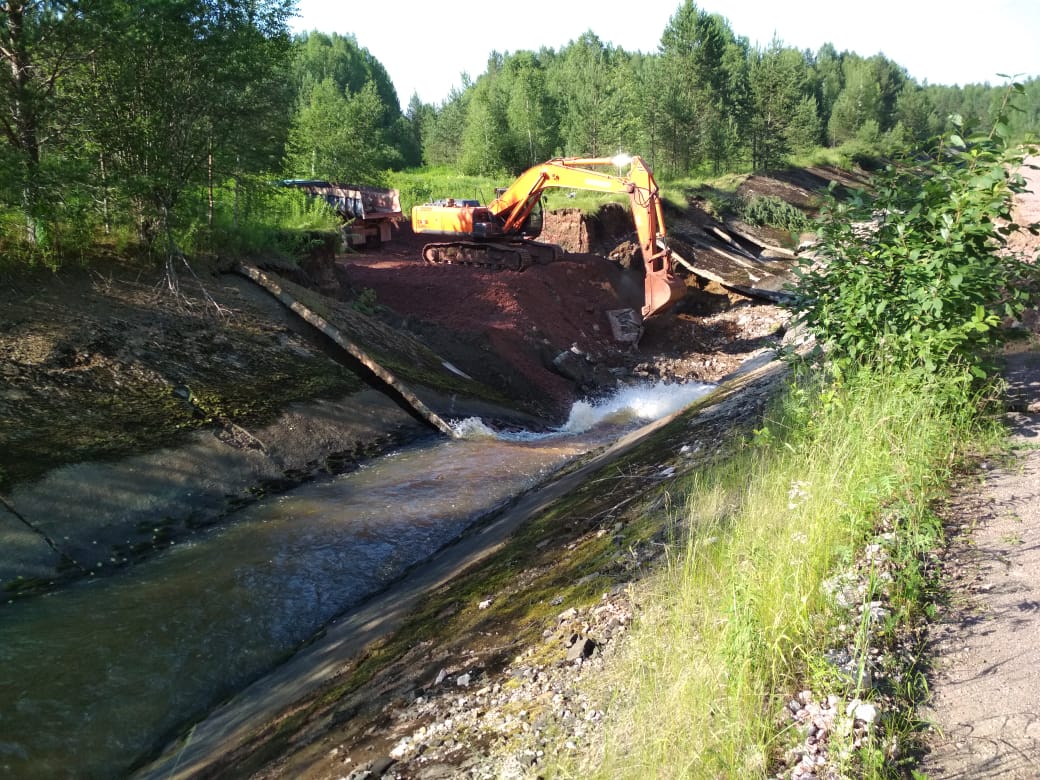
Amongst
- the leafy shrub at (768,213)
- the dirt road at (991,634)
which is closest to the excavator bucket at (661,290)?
the dirt road at (991,634)

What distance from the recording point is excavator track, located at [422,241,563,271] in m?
21.9

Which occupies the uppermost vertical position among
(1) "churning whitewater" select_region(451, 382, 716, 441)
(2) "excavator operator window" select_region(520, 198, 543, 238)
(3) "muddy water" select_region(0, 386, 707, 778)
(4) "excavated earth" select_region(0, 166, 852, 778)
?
(2) "excavator operator window" select_region(520, 198, 543, 238)

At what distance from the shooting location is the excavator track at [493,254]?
21891mm

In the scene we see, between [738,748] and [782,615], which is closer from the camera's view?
[738,748]

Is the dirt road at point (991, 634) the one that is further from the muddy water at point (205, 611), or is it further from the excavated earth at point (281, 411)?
the muddy water at point (205, 611)

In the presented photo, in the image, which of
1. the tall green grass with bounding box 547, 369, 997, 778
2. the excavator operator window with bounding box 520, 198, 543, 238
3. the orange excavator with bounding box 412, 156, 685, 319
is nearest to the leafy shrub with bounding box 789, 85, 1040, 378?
the tall green grass with bounding box 547, 369, 997, 778

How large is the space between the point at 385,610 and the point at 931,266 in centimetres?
466

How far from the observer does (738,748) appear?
276 centimetres

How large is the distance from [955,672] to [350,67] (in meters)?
102

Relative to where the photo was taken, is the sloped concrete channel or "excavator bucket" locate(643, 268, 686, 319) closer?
the sloped concrete channel

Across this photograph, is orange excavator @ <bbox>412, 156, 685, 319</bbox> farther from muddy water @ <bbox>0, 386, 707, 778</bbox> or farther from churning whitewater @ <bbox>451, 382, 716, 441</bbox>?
muddy water @ <bbox>0, 386, 707, 778</bbox>

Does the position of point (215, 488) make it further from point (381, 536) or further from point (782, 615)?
point (782, 615)

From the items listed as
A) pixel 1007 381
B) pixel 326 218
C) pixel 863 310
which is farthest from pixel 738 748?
pixel 326 218

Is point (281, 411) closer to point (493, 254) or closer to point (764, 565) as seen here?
point (764, 565)
